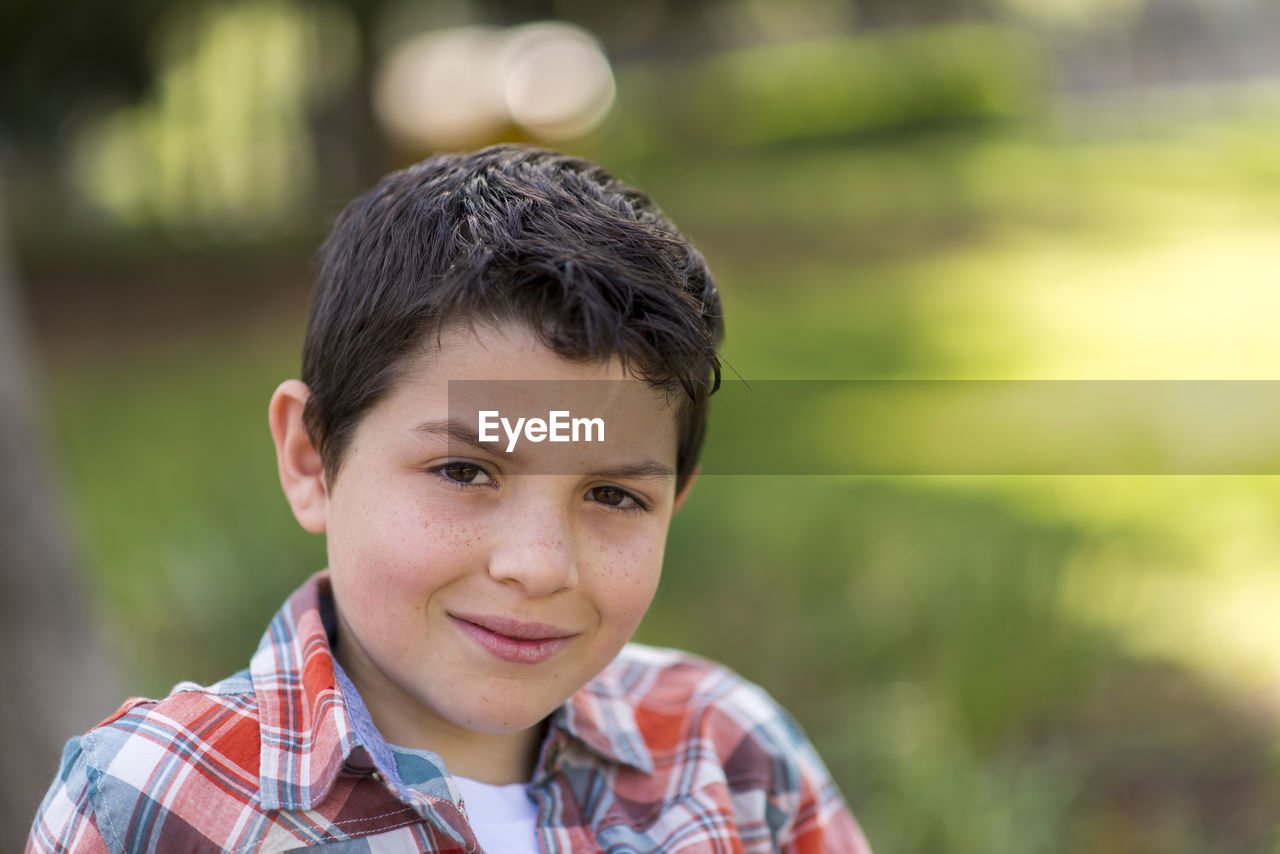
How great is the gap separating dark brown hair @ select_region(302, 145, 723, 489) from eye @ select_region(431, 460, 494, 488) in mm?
104

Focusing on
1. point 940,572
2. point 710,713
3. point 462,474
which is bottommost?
point 940,572

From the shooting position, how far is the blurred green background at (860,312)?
2.91m

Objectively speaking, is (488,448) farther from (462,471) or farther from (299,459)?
(299,459)

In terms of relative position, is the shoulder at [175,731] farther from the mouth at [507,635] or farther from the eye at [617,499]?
the eye at [617,499]

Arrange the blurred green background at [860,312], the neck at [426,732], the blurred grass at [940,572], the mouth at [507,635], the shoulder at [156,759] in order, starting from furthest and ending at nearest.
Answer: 1. the blurred green background at [860,312]
2. the blurred grass at [940,572]
3. the neck at [426,732]
4. the mouth at [507,635]
5. the shoulder at [156,759]

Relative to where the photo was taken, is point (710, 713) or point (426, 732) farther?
point (710, 713)

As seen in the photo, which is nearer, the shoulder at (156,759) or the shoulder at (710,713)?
the shoulder at (156,759)

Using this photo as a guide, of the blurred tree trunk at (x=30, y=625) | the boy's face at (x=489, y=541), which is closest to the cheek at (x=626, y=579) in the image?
the boy's face at (x=489, y=541)

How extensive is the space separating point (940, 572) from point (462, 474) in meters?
Answer: 2.40

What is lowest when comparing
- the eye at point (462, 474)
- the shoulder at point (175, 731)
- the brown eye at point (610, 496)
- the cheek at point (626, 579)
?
the shoulder at point (175, 731)

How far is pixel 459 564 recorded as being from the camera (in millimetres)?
1153

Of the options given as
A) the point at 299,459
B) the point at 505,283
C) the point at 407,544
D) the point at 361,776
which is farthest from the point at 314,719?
the point at 505,283

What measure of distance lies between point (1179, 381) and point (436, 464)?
5806 mm

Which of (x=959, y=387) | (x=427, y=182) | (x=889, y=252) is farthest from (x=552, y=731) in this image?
(x=889, y=252)
